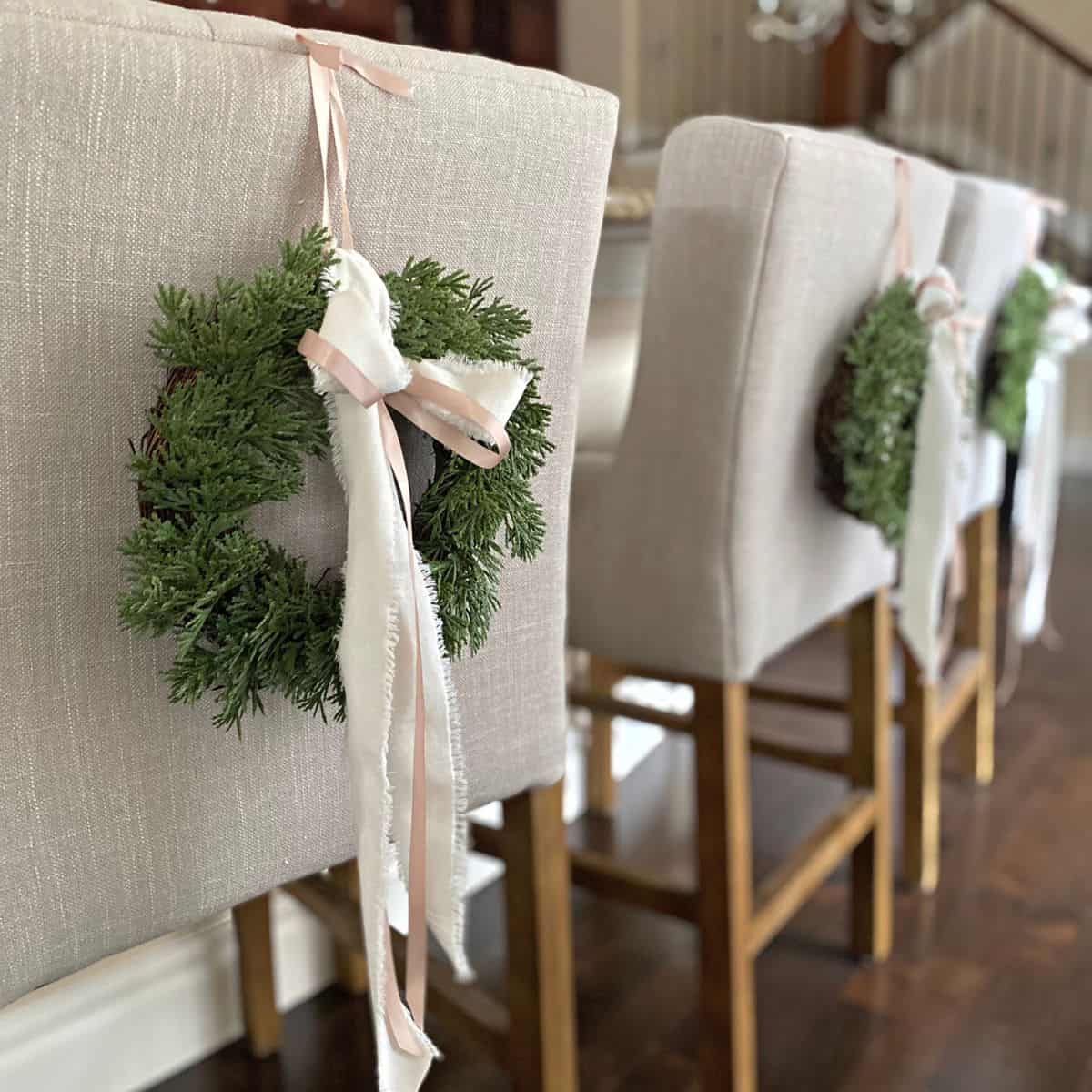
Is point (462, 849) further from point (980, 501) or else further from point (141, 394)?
point (980, 501)

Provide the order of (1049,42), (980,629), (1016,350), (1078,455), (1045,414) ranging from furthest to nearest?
1. (1078,455)
2. (1049,42)
3. (980,629)
4. (1045,414)
5. (1016,350)

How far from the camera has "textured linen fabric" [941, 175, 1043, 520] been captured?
1399mm

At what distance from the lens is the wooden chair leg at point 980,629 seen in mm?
1891

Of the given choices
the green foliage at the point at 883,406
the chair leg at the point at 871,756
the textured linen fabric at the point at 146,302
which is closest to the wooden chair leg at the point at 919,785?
the chair leg at the point at 871,756

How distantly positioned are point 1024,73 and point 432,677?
539 cm

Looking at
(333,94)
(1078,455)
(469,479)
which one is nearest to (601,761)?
(469,479)

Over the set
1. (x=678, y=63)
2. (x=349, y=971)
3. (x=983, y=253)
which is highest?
(x=678, y=63)

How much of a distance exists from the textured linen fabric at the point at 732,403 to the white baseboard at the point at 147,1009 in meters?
0.52

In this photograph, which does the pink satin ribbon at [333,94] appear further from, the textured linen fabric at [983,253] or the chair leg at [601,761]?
the chair leg at [601,761]

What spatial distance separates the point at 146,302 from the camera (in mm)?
535

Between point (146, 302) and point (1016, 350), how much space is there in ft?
4.16

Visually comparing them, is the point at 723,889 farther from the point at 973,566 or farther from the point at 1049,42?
the point at 1049,42

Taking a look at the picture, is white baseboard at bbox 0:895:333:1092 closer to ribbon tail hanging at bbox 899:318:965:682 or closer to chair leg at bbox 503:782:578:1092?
chair leg at bbox 503:782:578:1092

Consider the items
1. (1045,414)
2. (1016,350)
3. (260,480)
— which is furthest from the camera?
(1045,414)
